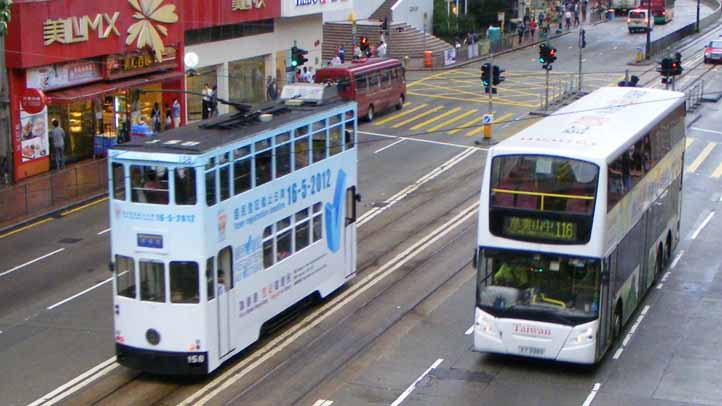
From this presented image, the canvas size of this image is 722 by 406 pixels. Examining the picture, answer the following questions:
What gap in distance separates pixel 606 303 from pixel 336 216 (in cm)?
652

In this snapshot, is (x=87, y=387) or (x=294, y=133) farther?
(x=294, y=133)

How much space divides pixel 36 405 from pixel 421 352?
6914 mm

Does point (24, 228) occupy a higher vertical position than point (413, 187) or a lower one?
lower

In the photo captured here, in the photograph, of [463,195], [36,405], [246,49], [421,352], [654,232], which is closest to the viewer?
[36,405]

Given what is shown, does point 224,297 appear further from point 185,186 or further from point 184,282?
point 185,186

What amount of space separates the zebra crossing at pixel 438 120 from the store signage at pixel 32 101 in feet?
51.7

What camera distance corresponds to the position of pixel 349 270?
25.8 meters

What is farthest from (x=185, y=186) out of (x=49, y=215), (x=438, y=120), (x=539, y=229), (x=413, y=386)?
(x=438, y=120)

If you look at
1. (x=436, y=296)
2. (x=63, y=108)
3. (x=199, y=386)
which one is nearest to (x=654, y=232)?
(x=436, y=296)

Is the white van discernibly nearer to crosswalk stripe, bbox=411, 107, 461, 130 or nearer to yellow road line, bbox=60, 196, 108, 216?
crosswalk stripe, bbox=411, 107, 461, 130

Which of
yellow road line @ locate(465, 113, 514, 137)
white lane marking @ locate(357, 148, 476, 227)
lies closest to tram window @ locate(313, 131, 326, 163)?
white lane marking @ locate(357, 148, 476, 227)

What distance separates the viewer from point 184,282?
1947 centimetres

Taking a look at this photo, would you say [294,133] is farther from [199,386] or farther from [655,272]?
[655,272]

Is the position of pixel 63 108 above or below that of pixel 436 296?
above
